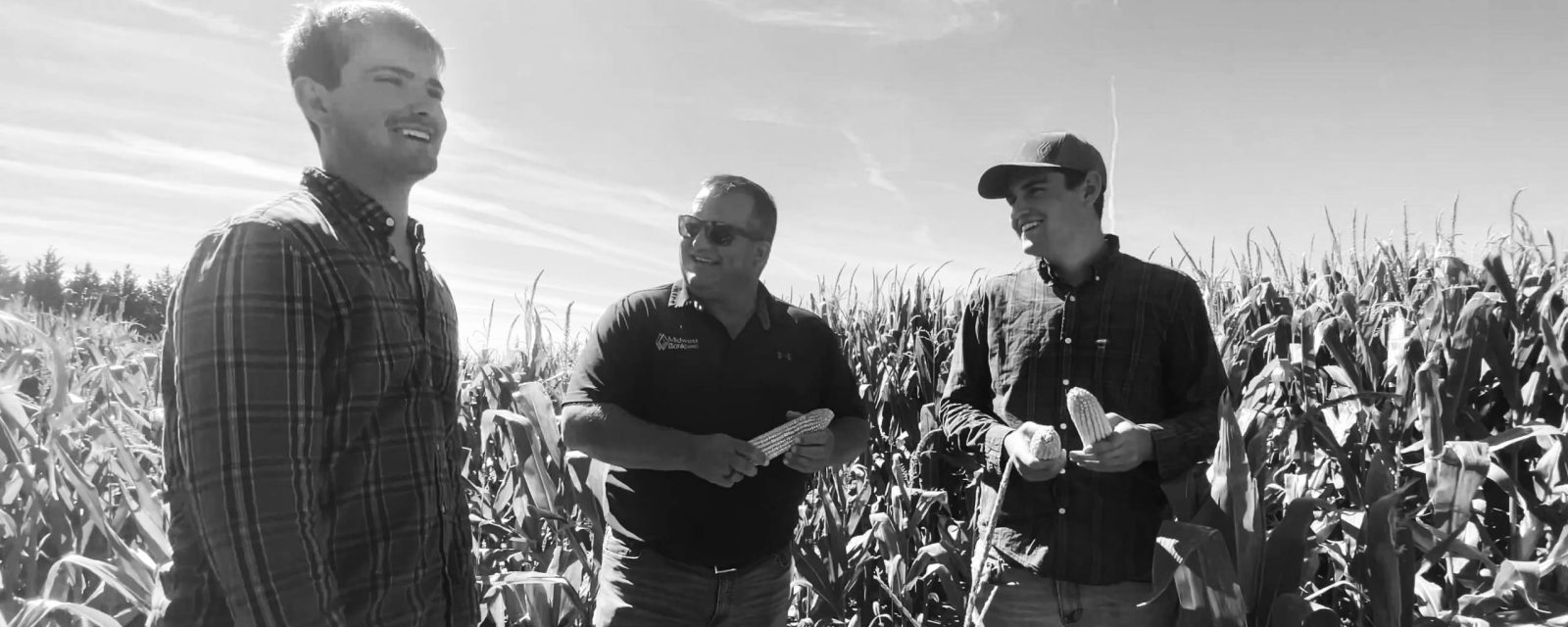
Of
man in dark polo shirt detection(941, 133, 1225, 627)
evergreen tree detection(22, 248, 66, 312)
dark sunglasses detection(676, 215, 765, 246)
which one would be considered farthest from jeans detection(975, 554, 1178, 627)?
evergreen tree detection(22, 248, 66, 312)

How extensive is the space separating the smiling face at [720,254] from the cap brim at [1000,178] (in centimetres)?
66

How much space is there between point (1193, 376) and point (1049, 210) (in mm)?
579

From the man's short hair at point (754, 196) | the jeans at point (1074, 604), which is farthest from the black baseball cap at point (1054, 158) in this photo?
the jeans at point (1074, 604)

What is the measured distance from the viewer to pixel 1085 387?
224 centimetres

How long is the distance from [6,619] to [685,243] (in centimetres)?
204

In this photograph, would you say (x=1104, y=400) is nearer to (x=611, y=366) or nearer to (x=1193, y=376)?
(x=1193, y=376)

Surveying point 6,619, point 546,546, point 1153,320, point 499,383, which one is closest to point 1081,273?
point 1153,320

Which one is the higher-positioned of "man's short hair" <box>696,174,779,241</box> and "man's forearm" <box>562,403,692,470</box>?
"man's short hair" <box>696,174,779,241</box>

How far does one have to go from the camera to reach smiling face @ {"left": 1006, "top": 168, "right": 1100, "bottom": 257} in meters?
2.29

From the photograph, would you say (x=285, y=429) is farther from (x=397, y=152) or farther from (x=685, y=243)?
(x=685, y=243)

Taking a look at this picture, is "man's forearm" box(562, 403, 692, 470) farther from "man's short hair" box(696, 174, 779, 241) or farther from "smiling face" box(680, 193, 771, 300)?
"man's short hair" box(696, 174, 779, 241)

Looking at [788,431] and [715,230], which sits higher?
[715,230]

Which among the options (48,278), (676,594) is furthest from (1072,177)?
(48,278)

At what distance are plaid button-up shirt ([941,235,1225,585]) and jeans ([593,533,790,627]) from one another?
697 millimetres
